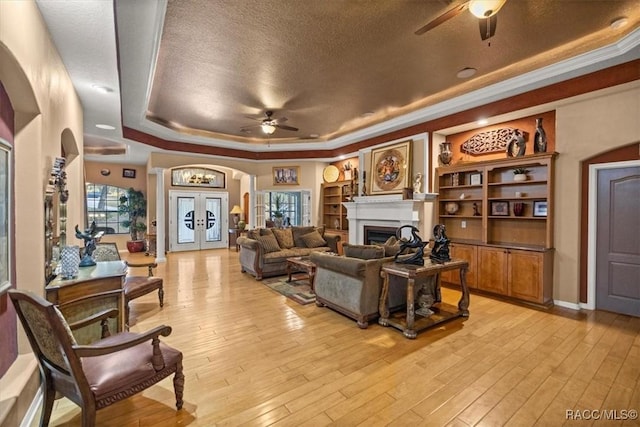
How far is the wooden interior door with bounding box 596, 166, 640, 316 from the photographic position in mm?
3650

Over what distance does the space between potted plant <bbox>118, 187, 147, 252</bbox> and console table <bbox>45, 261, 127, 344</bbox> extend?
7.51 metres

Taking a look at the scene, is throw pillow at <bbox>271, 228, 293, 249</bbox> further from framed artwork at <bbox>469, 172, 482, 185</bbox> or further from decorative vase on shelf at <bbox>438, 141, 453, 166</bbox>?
framed artwork at <bbox>469, 172, 482, 185</bbox>

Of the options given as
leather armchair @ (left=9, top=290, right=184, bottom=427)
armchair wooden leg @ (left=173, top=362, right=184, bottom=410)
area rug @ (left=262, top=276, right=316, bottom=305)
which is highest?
leather armchair @ (left=9, top=290, right=184, bottom=427)

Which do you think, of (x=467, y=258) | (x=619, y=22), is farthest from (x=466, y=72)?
(x=467, y=258)

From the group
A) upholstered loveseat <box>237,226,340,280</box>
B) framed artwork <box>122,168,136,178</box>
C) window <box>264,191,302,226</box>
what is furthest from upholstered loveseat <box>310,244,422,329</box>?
framed artwork <box>122,168,136,178</box>

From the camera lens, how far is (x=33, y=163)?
2.12m

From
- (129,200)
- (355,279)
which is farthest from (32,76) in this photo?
(129,200)

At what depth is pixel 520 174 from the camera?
4543 mm

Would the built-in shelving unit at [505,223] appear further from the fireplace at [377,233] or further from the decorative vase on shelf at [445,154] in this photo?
the fireplace at [377,233]

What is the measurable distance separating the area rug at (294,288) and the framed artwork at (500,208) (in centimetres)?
331

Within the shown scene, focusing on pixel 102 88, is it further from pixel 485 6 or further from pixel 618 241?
pixel 618 241

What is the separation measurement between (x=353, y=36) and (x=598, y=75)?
3.07 m

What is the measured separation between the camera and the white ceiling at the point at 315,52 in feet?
8.84

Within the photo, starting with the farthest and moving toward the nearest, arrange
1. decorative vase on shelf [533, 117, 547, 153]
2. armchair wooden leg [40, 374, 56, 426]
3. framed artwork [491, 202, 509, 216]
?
framed artwork [491, 202, 509, 216], decorative vase on shelf [533, 117, 547, 153], armchair wooden leg [40, 374, 56, 426]
